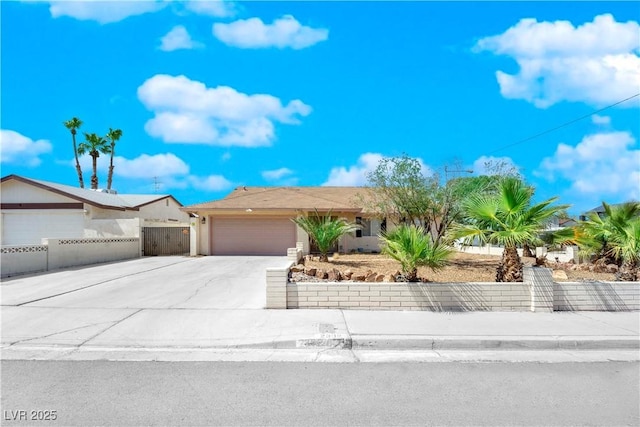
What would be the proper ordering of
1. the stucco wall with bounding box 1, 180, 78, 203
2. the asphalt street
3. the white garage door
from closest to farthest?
the asphalt street
the white garage door
the stucco wall with bounding box 1, 180, 78, 203

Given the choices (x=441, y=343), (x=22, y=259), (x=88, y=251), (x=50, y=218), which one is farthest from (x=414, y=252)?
(x=50, y=218)

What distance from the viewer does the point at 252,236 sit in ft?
76.7

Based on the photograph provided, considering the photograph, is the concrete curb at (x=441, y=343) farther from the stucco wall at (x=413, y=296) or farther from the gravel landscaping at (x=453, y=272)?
the gravel landscaping at (x=453, y=272)

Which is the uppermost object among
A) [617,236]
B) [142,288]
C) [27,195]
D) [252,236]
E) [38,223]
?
[27,195]

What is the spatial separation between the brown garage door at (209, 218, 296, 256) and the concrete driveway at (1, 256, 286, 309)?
22.1 feet

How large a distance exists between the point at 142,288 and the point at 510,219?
372 inches

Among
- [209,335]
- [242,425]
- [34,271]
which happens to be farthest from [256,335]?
[34,271]

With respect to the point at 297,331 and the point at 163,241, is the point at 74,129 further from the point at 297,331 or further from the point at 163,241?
the point at 297,331

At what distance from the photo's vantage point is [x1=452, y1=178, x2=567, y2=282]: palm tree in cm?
867

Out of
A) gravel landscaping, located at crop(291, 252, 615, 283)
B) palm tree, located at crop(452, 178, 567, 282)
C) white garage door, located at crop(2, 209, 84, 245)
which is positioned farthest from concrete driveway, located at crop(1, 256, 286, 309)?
white garage door, located at crop(2, 209, 84, 245)

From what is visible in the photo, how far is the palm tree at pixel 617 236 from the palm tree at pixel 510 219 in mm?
2090

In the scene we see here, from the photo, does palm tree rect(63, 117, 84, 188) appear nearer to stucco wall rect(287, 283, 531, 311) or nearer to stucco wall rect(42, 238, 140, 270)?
stucco wall rect(42, 238, 140, 270)

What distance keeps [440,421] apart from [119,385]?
11.7ft

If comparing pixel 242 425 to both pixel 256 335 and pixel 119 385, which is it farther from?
pixel 256 335
